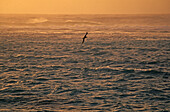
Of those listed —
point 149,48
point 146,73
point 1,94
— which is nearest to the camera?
point 1,94

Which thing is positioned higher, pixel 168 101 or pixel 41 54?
pixel 41 54

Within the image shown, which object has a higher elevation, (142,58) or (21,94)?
(142,58)

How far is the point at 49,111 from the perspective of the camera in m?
21.1

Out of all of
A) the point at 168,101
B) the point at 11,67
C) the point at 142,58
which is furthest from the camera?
the point at 142,58

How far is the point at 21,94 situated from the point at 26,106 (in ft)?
10.3

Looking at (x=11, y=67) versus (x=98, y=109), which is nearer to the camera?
(x=98, y=109)

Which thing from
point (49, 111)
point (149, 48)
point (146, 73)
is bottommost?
point (49, 111)

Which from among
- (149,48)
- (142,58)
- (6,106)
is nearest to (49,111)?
Result: (6,106)

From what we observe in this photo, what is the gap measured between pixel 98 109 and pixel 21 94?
806 cm

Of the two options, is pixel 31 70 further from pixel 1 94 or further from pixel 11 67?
pixel 1 94

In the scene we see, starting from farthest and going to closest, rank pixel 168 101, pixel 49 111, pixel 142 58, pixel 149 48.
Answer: pixel 149 48
pixel 142 58
pixel 168 101
pixel 49 111

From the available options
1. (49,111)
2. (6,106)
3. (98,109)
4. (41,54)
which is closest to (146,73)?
(98,109)

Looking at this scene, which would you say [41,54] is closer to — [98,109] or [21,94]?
[21,94]

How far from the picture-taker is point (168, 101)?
76.0ft
